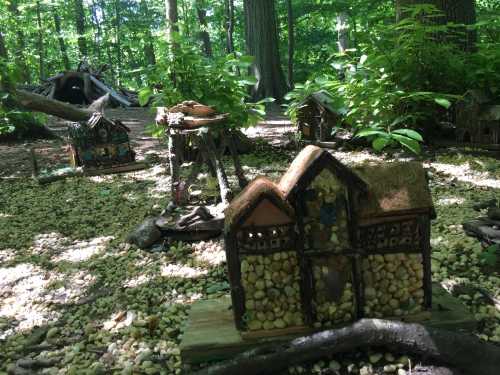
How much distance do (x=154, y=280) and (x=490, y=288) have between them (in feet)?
8.41

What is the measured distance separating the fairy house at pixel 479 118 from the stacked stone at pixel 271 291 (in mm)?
4958

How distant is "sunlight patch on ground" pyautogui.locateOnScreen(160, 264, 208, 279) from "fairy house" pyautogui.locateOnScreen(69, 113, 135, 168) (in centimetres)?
409

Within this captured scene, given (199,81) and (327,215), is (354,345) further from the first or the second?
(199,81)

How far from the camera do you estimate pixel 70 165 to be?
7.77m

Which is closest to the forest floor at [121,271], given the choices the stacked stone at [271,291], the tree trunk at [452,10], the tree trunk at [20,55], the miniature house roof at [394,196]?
the stacked stone at [271,291]

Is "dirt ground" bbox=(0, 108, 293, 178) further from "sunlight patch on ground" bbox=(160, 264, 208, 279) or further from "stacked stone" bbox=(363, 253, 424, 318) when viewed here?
"stacked stone" bbox=(363, 253, 424, 318)

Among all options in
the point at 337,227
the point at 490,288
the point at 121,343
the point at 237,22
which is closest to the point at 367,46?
the point at 490,288

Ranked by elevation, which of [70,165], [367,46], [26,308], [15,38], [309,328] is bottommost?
[26,308]

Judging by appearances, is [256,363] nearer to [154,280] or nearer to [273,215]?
[273,215]

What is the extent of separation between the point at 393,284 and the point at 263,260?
73 cm

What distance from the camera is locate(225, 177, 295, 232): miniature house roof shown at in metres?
2.18

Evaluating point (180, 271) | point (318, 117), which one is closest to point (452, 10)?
point (318, 117)

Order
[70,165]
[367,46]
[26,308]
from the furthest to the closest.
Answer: [70,165] → [367,46] → [26,308]

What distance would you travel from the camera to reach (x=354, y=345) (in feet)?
7.11
